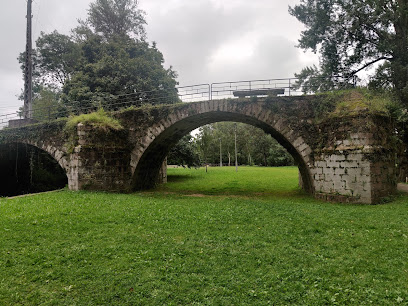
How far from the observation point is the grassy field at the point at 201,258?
13.1 feet

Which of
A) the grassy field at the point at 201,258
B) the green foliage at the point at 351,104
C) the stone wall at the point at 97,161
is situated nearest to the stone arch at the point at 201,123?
the stone wall at the point at 97,161

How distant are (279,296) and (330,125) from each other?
30.6ft

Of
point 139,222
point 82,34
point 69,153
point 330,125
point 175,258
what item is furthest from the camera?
point 82,34

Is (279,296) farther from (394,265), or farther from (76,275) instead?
(76,275)

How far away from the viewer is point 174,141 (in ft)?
56.6

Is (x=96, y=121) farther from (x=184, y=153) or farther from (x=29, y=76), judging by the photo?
(x=29, y=76)

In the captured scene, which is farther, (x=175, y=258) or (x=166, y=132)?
(x=166, y=132)

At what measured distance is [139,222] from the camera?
7492 millimetres

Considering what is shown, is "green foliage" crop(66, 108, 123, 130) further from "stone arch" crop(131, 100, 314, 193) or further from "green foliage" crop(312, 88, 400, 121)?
"green foliage" crop(312, 88, 400, 121)

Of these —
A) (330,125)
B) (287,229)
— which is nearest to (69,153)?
(287,229)

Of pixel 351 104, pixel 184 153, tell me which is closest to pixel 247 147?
pixel 184 153

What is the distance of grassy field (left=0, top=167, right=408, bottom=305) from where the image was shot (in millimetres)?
3982

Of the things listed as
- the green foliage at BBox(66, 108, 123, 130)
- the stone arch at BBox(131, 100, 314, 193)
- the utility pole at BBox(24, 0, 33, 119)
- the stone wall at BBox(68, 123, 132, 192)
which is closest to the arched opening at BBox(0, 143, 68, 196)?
the utility pole at BBox(24, 0, 33, 119)

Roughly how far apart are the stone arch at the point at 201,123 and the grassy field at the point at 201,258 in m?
4.92
